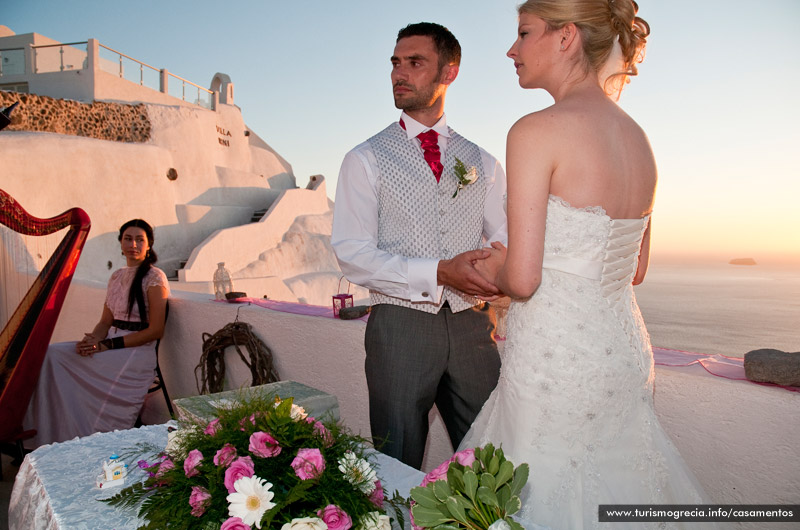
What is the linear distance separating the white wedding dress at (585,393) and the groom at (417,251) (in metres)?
0.45

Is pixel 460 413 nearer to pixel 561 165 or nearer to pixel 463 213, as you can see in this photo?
pixel 463 213

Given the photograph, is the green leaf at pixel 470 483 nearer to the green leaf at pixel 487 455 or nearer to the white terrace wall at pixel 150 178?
the green leaf at pixel 487 455

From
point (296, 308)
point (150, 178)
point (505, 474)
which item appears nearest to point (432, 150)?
point (505, 474)

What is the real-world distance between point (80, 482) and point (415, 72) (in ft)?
5.35

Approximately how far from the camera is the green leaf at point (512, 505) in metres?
0.85

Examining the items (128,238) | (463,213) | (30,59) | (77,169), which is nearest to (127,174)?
(77,169)

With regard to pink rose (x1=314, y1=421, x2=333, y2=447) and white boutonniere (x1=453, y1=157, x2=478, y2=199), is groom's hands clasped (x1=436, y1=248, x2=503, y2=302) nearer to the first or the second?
white boutonniere (x1=453, y1=157, x2=478, y2=199)

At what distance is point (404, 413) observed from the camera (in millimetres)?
1937

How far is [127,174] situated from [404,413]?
15663 mm

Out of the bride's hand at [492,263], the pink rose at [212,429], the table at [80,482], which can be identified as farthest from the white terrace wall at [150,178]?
the pink rose at [212,429]

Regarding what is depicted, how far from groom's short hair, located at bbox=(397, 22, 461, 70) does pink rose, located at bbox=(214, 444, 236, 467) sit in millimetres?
1545

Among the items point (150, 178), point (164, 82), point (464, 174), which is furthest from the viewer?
point (164, 82)

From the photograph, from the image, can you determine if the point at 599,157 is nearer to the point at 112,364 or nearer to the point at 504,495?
the point at 504,495

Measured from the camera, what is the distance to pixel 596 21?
4.64 feet
